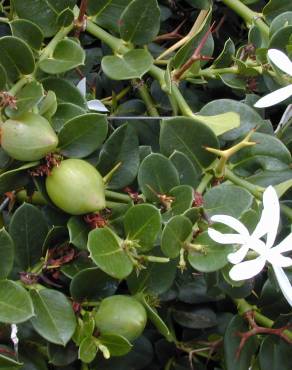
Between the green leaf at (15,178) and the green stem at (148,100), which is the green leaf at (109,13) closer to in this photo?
the green stem at (148,100)

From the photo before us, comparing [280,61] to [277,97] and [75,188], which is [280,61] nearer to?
[277,97]

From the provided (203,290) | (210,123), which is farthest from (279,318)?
(210,123)

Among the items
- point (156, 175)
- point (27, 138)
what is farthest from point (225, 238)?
point (27, 138)

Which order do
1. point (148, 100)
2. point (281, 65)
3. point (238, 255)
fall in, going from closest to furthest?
1. point (238, 255)
2. point (281, 65)
3. point (148, 100)

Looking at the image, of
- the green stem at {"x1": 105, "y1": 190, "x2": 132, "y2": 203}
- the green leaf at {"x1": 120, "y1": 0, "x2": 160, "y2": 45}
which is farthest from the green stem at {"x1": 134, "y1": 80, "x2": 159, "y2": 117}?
the green stem at {"x1": 105, "y1": 190, "x2": 132, "y2": 203}

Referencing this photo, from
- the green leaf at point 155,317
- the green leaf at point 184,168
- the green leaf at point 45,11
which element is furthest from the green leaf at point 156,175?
the green leaf at point 45,11
